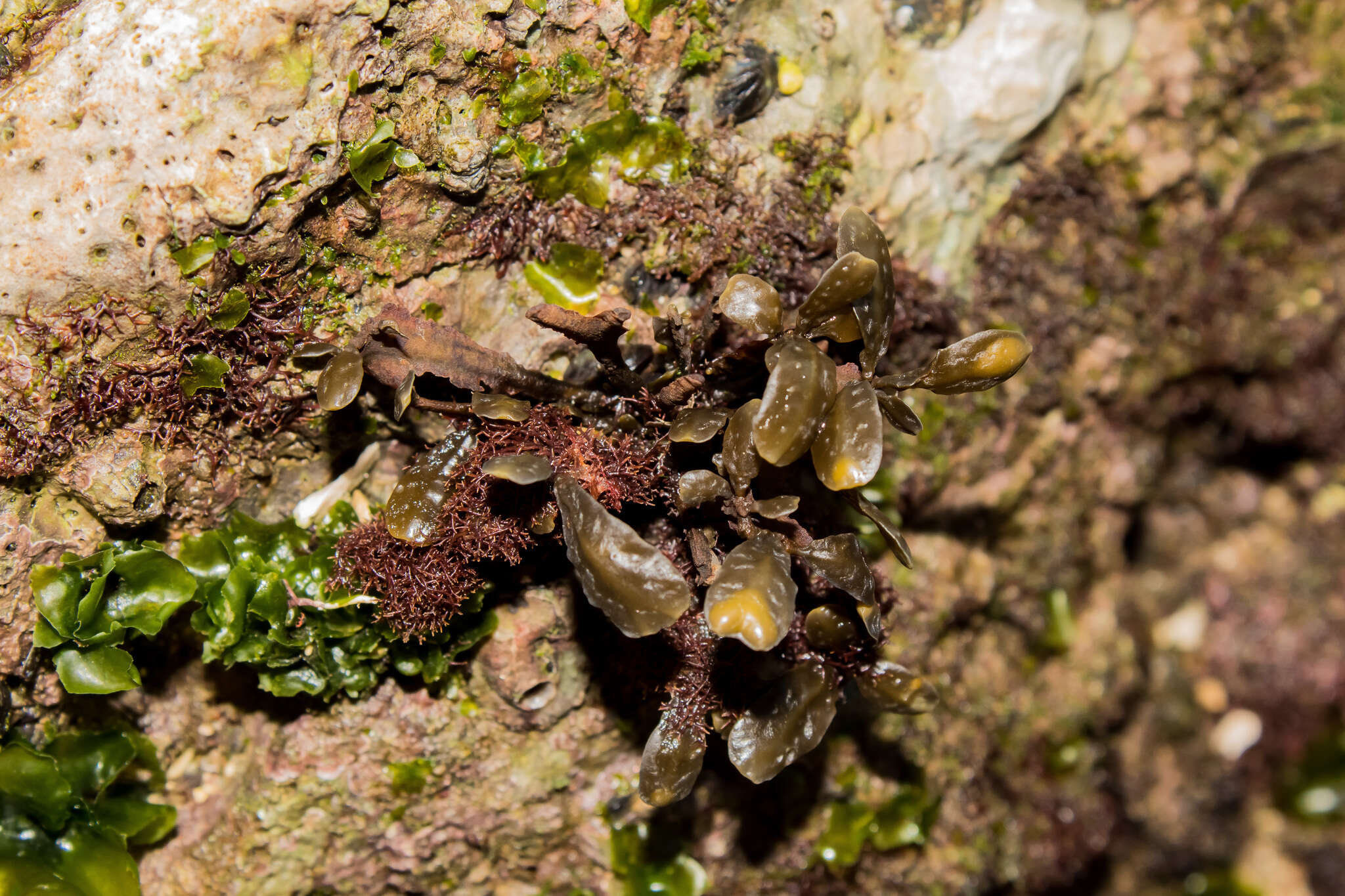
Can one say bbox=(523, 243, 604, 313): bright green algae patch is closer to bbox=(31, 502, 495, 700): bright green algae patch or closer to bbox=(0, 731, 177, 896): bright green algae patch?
bbox=(31, 502, 495, 700): bright green algae patch

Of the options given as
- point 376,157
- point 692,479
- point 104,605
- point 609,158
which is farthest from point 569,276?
point 104,605

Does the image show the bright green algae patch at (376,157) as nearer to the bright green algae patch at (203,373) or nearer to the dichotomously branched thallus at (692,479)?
the dichotomously branched thallus at (692,479)

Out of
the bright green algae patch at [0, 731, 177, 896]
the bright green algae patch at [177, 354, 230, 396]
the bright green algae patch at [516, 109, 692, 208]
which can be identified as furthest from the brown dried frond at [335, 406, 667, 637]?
the bright green algae patch at [0, 731, 177, 896]

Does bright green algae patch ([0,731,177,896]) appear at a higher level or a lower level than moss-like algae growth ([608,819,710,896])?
higher

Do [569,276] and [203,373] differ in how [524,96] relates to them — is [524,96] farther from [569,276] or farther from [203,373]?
[203,373]

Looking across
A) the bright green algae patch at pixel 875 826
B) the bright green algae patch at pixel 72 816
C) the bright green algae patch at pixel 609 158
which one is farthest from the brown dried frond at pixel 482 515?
the bright green algae patch at pixel 875 826

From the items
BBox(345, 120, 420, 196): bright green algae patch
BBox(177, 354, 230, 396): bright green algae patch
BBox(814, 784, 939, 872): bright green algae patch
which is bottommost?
BBox(814, 784, 939, 872): bright green algae patch

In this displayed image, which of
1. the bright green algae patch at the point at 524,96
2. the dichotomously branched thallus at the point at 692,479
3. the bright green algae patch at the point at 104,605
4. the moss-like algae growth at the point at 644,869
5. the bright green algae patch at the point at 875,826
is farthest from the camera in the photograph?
the bright green algae patch at the point at 875,826
